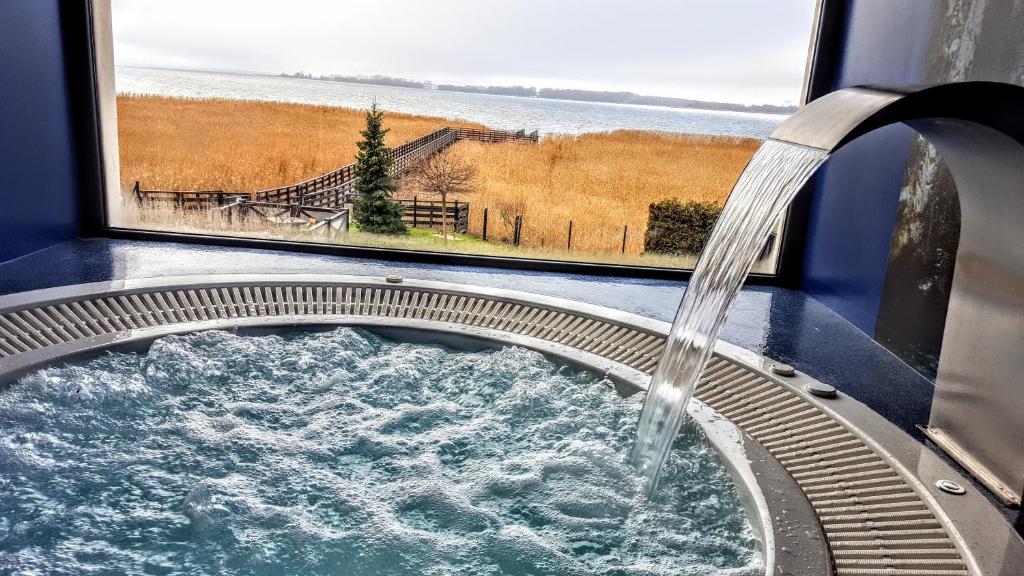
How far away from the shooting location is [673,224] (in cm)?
486

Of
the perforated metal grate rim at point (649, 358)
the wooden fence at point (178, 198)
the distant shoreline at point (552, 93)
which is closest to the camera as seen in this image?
the perforated metal grate rim at point (649, 358)

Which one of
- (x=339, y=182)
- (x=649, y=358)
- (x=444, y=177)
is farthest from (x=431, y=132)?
(x=649, y=358)

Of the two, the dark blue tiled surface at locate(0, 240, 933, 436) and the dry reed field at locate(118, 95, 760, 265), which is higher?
the dry reed field at locate(118, 95, 760, 265)

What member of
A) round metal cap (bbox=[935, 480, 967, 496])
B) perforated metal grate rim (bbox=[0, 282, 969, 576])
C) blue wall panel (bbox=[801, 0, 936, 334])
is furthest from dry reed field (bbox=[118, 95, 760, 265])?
round metal cap (bbox=[935, 480, 967, 496])

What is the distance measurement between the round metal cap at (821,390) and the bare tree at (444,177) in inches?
106

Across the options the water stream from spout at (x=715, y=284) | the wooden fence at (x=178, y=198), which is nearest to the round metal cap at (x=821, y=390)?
the water stream from spout at (x=715, y=284)

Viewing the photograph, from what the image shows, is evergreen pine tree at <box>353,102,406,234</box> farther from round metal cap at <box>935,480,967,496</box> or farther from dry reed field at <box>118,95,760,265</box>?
round metal cap at <box>935,480,967,496</box>

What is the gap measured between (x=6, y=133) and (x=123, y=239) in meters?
0.87

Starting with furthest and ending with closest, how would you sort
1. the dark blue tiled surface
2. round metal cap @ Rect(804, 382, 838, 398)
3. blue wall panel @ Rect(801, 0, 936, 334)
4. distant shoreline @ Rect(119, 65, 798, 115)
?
distant shoreline @ Rect(119, 65, 798, 115) → blue wall panel @ Rect(801, 0, 936, 334) → the dark blue tiled surface → round metal cap @ Rect(804, 382, 838, 398)

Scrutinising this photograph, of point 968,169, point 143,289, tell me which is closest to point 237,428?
point 143,289

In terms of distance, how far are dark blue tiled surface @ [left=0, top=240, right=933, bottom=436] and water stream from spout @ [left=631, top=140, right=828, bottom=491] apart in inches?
30.6

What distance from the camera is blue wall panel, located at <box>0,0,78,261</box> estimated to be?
12.8 ft

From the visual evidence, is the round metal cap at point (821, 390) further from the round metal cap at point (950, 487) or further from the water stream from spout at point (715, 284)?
the round metal cap at point (950, 487)

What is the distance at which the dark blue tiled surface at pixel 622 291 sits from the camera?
3102 millimetres
